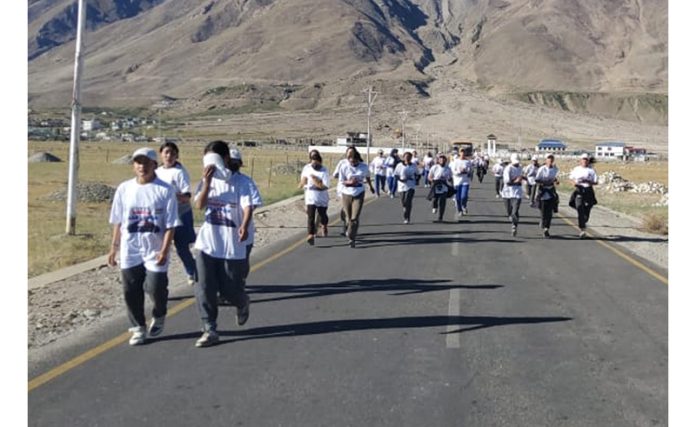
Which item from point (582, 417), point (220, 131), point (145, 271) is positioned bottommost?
point (582, 417)

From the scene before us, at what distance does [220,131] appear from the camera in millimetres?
162375

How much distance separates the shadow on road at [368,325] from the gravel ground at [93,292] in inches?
55.9

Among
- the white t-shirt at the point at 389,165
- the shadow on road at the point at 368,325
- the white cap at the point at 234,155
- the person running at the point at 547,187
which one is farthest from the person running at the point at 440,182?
the white cap at the point at 234,155

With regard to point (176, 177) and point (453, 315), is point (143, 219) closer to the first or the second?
point (176, 177)

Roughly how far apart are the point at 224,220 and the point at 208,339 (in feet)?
3.72

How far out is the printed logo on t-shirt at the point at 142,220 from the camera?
728 centimetres

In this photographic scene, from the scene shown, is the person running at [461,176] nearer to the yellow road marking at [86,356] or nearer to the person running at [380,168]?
the person running at [380,168]

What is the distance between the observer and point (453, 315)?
363 inches

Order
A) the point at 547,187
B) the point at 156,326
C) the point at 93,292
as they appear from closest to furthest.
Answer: the point at 156,326 < the point at 93,292 < the point at 547,187

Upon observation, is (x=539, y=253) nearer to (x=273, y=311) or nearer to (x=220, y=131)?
(x=273, y=311)

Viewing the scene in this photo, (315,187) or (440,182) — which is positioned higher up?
(440,182)

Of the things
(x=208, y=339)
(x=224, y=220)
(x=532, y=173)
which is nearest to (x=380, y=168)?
(x=532, y=173)
